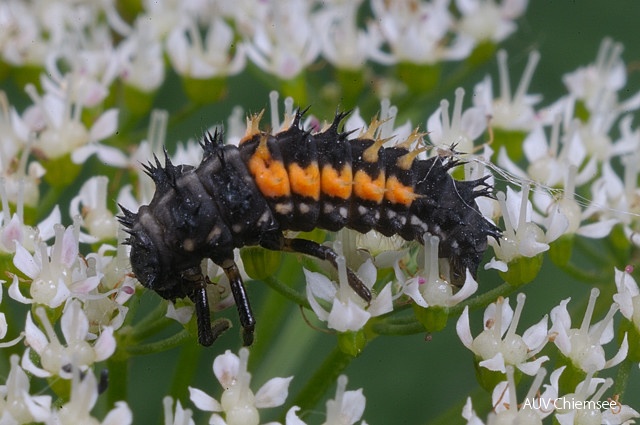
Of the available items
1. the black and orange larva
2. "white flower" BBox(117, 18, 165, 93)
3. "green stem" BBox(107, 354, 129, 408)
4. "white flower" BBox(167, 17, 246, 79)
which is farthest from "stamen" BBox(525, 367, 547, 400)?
"white flower" BBox(117, 18, 165, 93)

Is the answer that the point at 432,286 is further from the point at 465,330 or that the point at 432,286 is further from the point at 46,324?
the point at 46,324

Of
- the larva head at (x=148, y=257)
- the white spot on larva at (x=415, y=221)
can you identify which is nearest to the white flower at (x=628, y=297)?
the white spot on larva at (x=415, y=221)

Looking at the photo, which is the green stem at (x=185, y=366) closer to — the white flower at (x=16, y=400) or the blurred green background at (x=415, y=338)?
the blurred green background at (x=415, y=338)

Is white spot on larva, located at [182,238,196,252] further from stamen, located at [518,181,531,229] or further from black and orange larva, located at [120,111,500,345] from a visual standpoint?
stamen, located at [518,181,531,229]

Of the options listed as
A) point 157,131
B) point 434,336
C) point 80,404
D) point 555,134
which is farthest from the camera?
point 434,336

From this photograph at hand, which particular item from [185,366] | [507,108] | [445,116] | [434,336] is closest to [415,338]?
[434,336]

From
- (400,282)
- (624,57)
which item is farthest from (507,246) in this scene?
(624,57)
